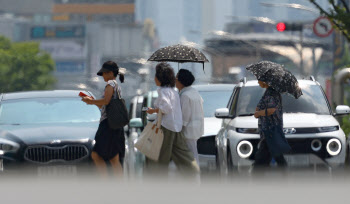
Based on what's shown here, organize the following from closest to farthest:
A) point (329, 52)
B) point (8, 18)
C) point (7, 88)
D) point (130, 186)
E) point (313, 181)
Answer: point (130, 186) < point (313, 181) < point (7, 88) < point (329, 52) < point (8, 18)

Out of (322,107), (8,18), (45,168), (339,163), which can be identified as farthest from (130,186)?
(8,18)

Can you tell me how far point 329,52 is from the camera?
160125 millimetres

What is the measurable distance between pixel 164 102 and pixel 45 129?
2082mm

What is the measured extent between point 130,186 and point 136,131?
7714mm

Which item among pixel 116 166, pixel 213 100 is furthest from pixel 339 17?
pixel 116 166

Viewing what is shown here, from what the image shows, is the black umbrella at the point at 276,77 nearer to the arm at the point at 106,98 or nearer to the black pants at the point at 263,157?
the black pants at the point at 263,157

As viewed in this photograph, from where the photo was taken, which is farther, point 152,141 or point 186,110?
point 186,110

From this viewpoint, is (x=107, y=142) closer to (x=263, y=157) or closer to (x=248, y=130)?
(x=263, y=157)

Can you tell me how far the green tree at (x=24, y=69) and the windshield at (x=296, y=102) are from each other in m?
89.4

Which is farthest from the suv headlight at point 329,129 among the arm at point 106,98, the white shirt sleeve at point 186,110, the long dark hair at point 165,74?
the arm at point 106,98

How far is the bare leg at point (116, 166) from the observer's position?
477 inches

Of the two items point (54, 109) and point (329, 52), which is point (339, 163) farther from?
point (329, 52)

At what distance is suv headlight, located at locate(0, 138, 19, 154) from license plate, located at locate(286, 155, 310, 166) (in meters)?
3.17

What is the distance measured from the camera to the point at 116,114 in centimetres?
1193
